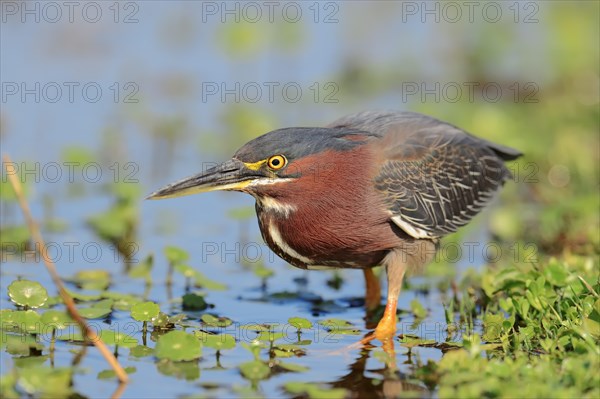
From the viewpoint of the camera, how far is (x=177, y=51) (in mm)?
15023

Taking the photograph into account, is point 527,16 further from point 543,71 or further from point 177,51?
point 177,51

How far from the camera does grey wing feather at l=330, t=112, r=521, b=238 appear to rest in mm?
7594

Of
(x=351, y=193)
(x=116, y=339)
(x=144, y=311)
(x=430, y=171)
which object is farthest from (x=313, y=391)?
(x=430, y=171)

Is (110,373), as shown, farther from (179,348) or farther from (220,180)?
(220,180)

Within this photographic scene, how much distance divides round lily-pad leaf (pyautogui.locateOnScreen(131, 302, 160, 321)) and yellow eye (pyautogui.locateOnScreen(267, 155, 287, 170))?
3.91ft

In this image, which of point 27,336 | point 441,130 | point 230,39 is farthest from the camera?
point 230,39

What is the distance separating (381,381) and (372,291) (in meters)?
1.98

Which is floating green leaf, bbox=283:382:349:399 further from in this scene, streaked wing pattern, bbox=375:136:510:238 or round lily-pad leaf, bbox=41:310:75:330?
streaked wing pattern, bbox=375:136:510:238

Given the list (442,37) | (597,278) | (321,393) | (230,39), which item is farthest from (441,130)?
(442,37)

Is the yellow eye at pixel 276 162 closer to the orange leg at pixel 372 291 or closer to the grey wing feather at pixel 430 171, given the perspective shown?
the grey wing feather at pixel 430 171

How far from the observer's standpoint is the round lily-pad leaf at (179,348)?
20.2 feet

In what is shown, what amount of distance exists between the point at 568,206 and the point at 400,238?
255 cm

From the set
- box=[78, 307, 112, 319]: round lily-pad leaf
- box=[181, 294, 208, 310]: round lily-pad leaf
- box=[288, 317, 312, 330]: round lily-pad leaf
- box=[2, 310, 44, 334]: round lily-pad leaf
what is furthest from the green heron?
box=[2, 310, 44, 334]: round lily-pad leaf

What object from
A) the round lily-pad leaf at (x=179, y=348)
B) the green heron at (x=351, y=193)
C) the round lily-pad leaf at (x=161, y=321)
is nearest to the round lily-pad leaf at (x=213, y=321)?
the round lily-pad leaf at (x=161, y=321)
